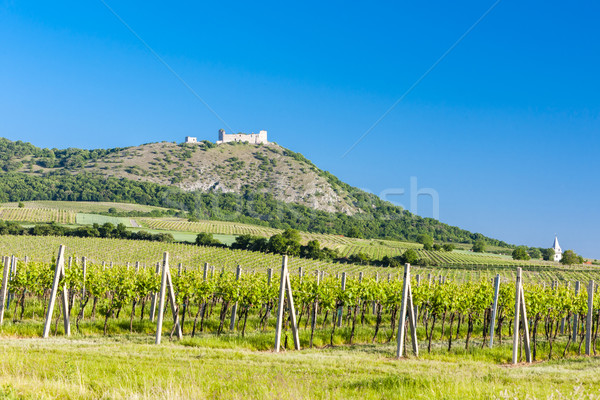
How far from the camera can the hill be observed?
128 metres

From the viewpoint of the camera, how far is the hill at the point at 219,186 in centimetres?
12850

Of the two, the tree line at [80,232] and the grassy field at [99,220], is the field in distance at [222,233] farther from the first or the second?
the tree line at [80,232]

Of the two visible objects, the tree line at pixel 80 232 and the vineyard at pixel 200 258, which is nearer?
the vineyard at pixel 200 258

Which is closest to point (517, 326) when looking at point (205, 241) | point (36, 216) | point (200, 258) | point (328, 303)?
point (328, 303)

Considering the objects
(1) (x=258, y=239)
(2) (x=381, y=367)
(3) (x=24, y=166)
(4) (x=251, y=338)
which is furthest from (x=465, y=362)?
(3) (x=24, y=166)

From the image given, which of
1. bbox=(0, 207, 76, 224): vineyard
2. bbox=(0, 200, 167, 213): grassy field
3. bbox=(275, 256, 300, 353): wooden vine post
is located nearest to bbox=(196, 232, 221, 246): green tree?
bbox=(0, 207, 76, 224): vineyard

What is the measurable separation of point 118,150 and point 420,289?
189 m

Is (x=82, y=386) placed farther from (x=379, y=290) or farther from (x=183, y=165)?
(x=183, y=165)

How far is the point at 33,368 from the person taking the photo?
7754 millimetres

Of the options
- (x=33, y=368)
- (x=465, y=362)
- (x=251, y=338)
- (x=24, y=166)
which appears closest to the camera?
(x=33, y=368)

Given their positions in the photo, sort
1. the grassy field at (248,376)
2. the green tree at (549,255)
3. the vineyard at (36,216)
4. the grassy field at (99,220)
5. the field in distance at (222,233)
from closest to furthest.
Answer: the grassy field at (248,376) < the field in distance at (222,233) < the vineyard at (36,216) < the grassy field at (99,220) < the green tree at (549,255)

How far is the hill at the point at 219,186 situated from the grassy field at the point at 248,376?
334 feet

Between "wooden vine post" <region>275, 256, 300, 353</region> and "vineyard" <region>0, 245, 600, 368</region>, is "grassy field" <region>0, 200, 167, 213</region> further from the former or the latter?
"wooden vine post" <region>275, 256, 300, 353</region>

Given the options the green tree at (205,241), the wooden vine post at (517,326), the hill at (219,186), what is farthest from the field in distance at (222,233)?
the wooden vine post at (517,326)
